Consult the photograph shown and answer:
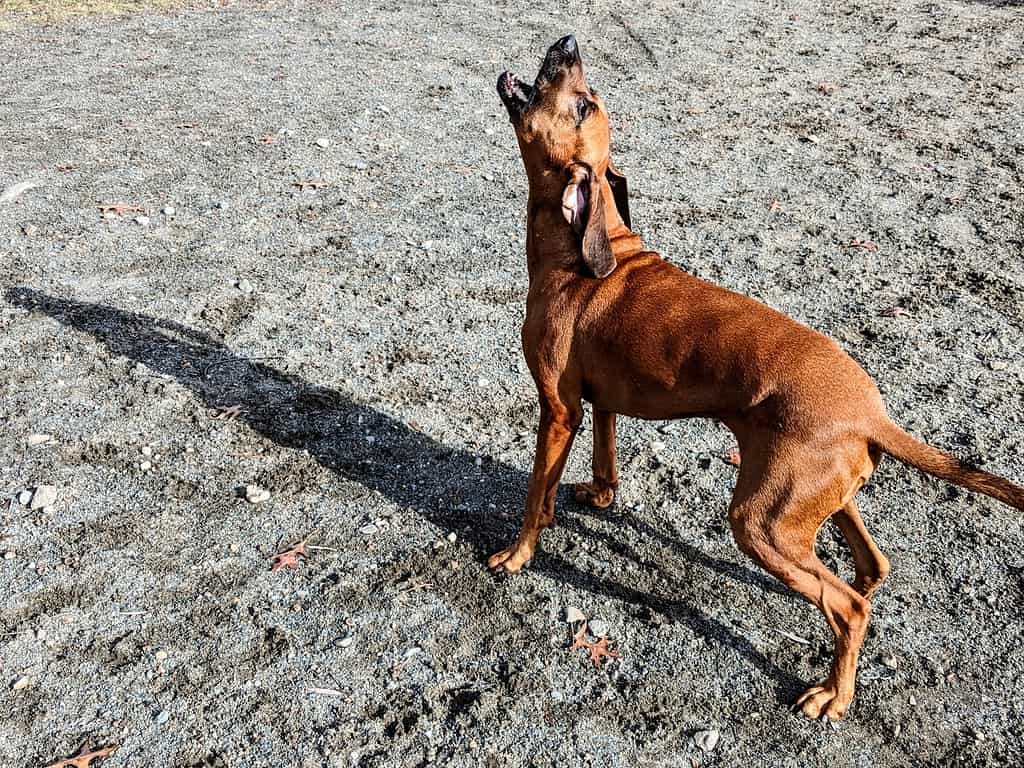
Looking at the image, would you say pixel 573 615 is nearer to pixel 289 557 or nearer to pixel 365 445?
pixel 289 557

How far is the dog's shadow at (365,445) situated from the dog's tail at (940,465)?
49.0 inches

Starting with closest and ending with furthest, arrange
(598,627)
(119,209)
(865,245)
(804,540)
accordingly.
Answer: (804,540) < (598,627) < (865,245) < (119,209)

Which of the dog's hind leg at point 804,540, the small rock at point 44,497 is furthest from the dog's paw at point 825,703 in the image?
the small rock at point 44,497

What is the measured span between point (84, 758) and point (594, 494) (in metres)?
2.78

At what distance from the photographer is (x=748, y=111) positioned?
1098 centimetres

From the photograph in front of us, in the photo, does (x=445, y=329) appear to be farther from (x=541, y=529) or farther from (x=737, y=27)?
(x=737, y=27)

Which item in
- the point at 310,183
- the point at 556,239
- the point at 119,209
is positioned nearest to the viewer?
the point at 556,239

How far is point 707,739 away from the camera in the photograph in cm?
386

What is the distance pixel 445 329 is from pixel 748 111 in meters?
5.99

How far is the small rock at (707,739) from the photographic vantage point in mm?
3832

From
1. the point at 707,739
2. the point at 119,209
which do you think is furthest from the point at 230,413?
the point at 119,209

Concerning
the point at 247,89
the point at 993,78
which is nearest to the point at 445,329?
the point at 247,89

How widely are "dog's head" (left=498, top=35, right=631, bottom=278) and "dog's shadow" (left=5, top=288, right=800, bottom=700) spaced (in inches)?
63.3

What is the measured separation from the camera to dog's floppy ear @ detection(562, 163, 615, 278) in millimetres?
4293
